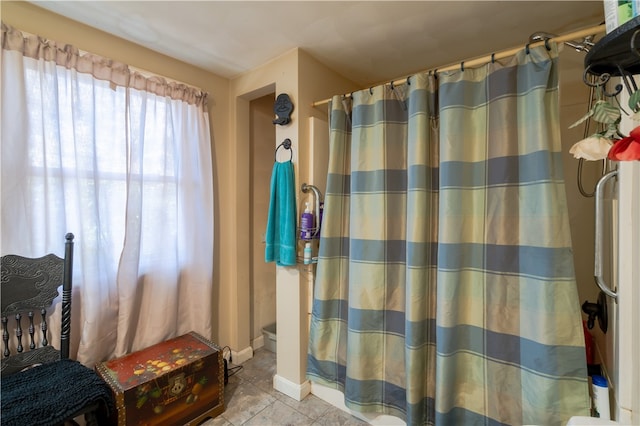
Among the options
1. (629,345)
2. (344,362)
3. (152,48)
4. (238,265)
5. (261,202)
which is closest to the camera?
(629,345)

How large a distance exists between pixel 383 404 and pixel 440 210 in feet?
3.74

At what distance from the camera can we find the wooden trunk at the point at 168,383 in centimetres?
133

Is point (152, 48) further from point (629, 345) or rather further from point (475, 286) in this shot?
point (629, 345)

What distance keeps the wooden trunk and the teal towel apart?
0.72 m

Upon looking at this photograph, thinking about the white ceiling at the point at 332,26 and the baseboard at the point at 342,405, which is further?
the baseboard at the point at 342,405

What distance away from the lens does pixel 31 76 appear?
4.28 ft

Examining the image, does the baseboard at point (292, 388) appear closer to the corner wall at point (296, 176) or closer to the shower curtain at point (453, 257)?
the corner wall at point (296, 176)

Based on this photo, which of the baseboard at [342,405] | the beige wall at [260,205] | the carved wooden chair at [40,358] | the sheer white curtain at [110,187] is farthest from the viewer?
the beige wall at [260,205]

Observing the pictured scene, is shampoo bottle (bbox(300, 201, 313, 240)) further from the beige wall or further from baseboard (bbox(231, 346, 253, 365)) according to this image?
baseboard (bbox(231, 346, 253, 365))

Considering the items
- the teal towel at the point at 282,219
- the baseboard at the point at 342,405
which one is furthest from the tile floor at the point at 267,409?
the teal towel at the point at 282,219

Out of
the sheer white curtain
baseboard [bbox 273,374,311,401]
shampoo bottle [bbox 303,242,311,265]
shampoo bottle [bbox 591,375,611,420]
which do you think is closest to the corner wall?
baseboard [bbox 273,374,311,401]

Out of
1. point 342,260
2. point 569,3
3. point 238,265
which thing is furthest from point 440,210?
point 238,265

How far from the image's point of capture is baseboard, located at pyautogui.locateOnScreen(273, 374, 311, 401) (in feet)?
5.82

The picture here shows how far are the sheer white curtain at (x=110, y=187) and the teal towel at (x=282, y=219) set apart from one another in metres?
0.54
